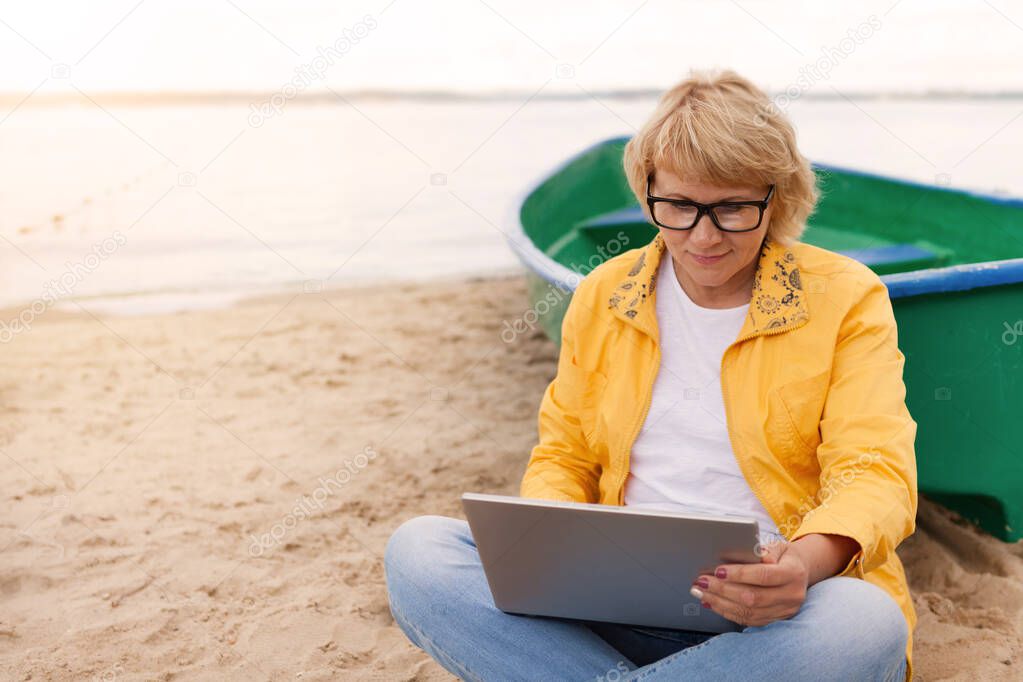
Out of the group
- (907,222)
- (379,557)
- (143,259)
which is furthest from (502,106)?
(379,557)

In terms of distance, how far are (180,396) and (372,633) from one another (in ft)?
6.74

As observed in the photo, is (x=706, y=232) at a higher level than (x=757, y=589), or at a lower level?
higher

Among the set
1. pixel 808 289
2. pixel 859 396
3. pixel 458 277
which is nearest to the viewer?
pixel 859 396

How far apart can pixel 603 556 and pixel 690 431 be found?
1.23 ft

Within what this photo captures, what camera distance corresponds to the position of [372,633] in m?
2.20

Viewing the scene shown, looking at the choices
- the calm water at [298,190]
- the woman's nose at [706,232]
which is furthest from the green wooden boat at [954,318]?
the woman's nose at [706,232]

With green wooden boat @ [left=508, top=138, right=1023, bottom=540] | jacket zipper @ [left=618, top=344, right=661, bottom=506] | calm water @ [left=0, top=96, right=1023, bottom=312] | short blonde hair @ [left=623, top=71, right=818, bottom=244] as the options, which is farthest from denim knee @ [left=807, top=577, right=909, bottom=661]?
calm water @ [left=0, top=96, right=1023, bottom=312]

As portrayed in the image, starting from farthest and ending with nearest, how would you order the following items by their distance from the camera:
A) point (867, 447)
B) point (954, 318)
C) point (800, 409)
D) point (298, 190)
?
1. point (298, 190)
2. point (954, 318)
3. point (800, 409)
4. point (867, 447)

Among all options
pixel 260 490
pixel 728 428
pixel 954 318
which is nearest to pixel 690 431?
pixel 728 428

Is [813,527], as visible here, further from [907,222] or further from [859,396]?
[907,222]

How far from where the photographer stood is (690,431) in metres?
1.63

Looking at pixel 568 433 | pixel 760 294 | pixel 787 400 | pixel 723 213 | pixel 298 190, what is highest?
pixel 298 190

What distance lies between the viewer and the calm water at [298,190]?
6621 mm

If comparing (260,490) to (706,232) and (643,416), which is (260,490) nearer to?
(643,416)
